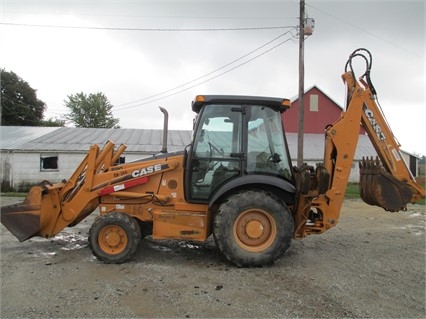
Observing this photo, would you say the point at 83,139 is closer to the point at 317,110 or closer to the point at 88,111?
the point at 317,110

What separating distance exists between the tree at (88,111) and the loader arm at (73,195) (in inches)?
1818

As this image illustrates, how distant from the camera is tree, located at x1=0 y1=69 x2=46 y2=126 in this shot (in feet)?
133

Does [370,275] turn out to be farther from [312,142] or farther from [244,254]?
[312,142]

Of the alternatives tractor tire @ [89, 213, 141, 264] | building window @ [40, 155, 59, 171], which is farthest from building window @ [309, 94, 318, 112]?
tractor tire @ [89, 213, 141, 264]

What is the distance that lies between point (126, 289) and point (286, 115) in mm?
25120

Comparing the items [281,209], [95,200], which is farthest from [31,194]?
[281,209]

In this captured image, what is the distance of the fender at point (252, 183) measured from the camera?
17.5 feet

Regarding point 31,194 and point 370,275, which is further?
point 31,194

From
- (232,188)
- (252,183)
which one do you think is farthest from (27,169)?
(252,183)

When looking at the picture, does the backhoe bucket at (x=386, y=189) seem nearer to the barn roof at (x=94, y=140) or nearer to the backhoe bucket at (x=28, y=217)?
the backhoe bucket at (x=28, y=217)

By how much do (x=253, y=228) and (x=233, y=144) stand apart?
4.20 feet

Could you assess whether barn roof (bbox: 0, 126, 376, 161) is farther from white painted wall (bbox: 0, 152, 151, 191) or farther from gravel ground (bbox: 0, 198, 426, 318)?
gravel ground (bbox: 0, 198, 426, 318)

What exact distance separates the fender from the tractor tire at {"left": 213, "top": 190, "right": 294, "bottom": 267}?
0.44 feet

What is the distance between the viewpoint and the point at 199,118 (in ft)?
18.4
